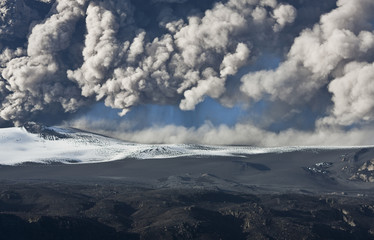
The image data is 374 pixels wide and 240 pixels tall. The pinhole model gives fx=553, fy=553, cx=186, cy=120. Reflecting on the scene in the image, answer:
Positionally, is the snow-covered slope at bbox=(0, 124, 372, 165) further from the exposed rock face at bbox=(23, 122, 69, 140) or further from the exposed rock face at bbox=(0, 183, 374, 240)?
the exposed rock face at bbox=(0, 183, 374, 240)

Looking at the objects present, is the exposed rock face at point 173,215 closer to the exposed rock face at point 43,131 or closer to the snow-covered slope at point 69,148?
the snow-covered slope at point 69,148

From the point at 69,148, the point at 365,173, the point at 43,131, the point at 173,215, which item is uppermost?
the point at 43,131

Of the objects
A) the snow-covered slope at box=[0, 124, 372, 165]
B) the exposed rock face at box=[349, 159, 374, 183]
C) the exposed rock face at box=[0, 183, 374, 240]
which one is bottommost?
the exposed rock face at box=[0, 183, 374, 240]

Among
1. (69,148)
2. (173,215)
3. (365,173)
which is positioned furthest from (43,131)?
(173,215)

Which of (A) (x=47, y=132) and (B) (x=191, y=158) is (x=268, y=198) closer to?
(B) (x=191, y=158)

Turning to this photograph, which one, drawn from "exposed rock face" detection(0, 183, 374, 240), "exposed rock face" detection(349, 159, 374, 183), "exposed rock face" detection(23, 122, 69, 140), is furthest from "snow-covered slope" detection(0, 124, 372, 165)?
"exposed rock face" detection(0, 183, 374, 240)

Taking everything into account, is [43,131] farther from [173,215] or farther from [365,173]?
[173,215]

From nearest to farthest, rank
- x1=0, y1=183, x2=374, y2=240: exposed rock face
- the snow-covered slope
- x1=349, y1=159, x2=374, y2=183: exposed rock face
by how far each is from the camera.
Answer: x1=0, y1=183, x2=374, y2=240: exposed rock face
x1=349, y1=159, x2=374, y2=183: exposed rock face
the snow-covered slope
